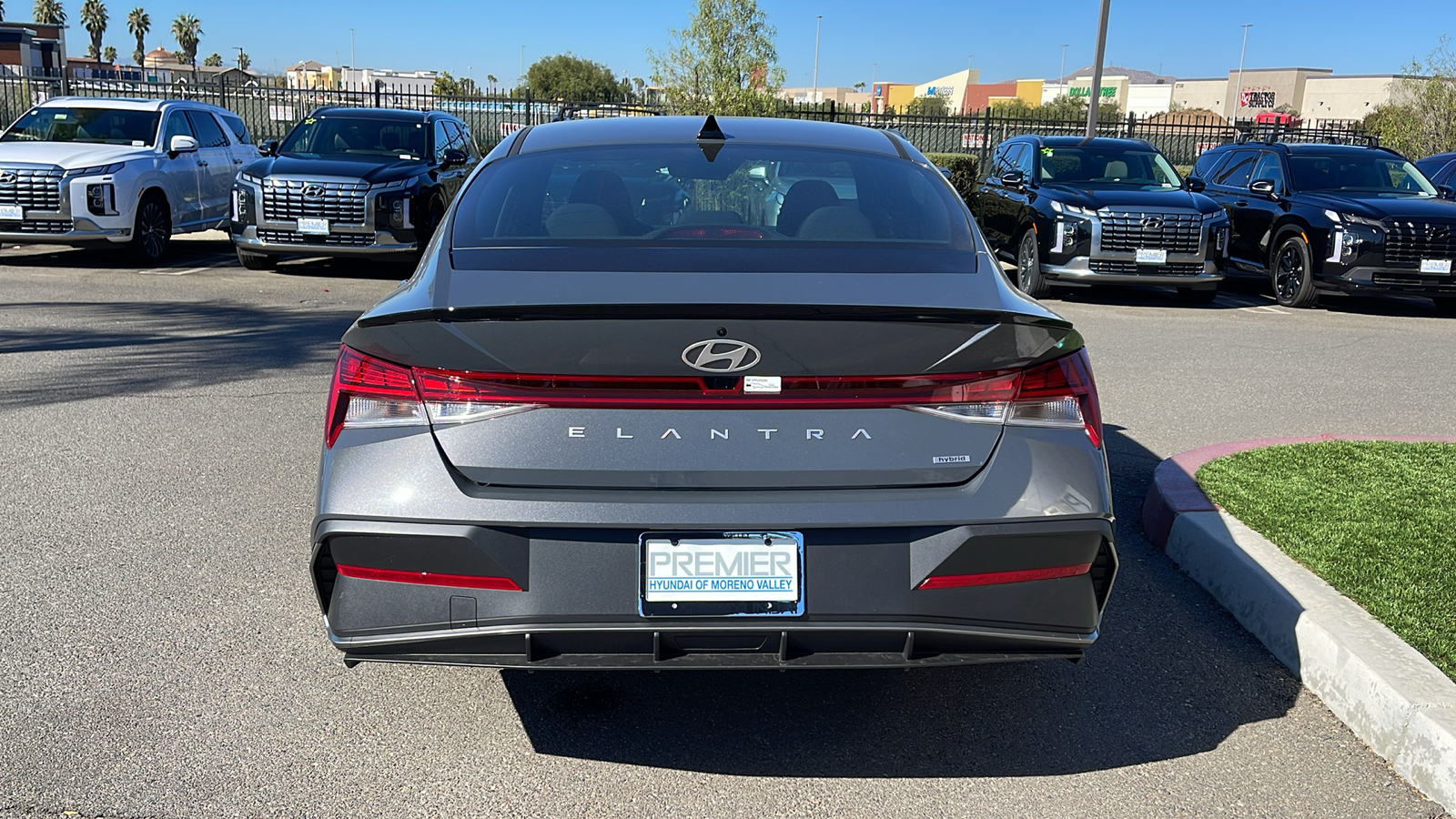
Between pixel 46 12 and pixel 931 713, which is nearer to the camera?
pixel 931 713

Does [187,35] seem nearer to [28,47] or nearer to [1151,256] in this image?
[28,47]

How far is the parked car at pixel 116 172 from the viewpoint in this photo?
40.2 feet

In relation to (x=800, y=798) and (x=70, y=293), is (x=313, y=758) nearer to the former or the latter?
(x=800, y=798)

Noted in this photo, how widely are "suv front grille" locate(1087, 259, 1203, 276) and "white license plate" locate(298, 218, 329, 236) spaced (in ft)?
24.5

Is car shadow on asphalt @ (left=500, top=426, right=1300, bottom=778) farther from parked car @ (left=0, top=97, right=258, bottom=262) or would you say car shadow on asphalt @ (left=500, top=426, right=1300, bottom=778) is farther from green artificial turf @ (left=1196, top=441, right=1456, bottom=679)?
parked car @ (left=0, top=97, right=258, bottom=262)

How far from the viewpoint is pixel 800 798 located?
308cm

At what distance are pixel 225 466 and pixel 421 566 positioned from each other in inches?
131

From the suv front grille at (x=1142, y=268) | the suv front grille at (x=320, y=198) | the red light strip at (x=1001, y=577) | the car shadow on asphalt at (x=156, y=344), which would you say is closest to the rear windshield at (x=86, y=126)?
the suv front grille at (x=320, y=198)

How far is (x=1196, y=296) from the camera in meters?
13.4

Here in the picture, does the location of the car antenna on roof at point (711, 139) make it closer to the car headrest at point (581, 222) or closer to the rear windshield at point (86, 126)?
the car headrest at point (581, 222)

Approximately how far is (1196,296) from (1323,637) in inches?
407

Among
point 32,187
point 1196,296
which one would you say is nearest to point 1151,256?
point 1196,296

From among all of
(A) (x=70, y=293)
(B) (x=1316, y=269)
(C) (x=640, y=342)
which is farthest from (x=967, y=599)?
(B) (x=1316, y=269)

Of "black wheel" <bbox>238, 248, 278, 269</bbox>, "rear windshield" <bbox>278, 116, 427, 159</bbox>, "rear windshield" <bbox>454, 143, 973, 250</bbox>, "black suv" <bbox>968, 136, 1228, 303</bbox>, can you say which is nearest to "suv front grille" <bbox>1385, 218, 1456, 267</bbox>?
"black suv" <bbox>968, 136, 1228, 303</bbox>
